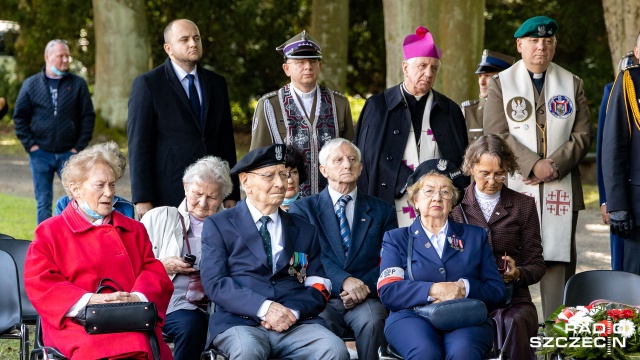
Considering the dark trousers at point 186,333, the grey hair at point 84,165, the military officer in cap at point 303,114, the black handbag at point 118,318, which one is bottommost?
the dark trousers at point 186,333

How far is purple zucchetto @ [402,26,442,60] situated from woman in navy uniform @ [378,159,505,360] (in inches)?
53.8

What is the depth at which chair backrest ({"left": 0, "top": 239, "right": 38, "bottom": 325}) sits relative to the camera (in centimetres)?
618

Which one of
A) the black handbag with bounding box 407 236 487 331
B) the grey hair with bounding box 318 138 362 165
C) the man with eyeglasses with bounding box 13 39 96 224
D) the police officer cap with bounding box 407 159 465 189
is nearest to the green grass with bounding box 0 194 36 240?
the man with eyeglasses with bounding box 13 39 96 224

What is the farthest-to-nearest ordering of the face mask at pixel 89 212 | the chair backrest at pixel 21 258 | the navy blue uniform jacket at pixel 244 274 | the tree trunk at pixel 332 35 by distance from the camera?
1. the tree trunk at pixel 332 35
2. the chair backrest at pixel 21 258
3. the navy blue uniform jacket at pixel 244 274
4. the face mask at pixel 89 212

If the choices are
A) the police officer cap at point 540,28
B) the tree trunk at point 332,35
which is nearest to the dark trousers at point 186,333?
the police officer cap at point 540,28

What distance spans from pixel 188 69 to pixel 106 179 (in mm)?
2165

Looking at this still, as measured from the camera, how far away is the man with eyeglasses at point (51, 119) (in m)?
10.9

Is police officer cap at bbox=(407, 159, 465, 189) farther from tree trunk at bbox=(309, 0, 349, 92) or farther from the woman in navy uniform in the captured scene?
tree trunk at bbox=(309, 0, 349, 92)

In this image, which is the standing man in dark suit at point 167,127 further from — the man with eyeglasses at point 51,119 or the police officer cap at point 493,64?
the man with eyeglasses at point 51,119

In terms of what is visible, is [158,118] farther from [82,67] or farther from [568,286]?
[82,67]

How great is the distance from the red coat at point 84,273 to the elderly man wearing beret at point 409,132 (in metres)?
2.01

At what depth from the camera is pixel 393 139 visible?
6.98 meters

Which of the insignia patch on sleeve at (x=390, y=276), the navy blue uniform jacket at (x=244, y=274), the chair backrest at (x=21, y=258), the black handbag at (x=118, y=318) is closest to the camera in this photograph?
the black handbag at (x=118, y=318)

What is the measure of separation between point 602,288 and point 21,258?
326cm
